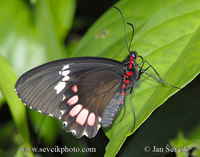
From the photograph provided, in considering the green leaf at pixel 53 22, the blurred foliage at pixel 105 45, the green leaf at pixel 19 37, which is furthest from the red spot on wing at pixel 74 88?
the green leaf at pixel 19 37

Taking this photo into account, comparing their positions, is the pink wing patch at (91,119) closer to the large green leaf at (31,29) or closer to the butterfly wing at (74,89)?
the butterfly wing at (74,89)

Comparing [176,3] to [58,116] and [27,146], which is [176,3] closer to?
[58,116]

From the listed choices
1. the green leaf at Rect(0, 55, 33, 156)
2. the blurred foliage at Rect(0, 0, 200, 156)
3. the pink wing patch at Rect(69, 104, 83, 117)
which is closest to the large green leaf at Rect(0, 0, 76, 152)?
the blurred foliage at Rect(0, 0, 200, 156)

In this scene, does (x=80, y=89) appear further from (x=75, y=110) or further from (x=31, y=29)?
(x=31, y=29)

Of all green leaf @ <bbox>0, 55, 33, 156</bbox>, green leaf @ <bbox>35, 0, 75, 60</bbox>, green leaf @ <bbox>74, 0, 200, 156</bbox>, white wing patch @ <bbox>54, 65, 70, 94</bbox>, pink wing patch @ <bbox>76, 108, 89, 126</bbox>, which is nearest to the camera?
green leaf @ <bbox>74, 0, 200, 156</bbox>

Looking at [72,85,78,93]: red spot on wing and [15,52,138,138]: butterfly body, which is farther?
[72,85,78,93]: red spot on wing

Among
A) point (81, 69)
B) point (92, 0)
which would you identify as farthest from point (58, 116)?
point (92, 0)

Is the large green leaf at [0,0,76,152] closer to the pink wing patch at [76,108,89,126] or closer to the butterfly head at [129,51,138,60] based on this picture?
the pink wing patch at [76,108,89,126]
